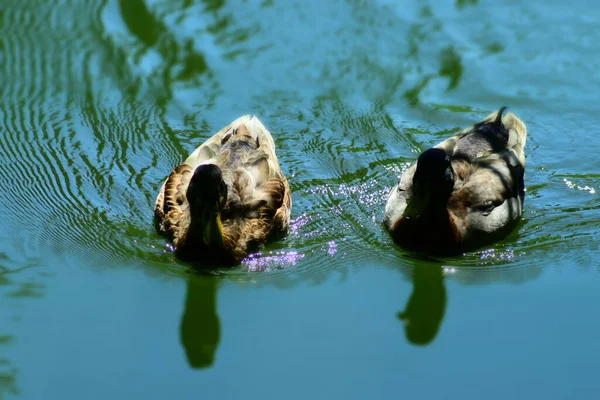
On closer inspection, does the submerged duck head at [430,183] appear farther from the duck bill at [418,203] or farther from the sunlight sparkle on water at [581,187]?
the sunlight sparkle on water at [581,187]

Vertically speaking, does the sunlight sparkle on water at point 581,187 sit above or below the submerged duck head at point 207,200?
below

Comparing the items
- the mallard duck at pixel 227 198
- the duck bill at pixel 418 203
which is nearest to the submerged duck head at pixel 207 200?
the mallard duck at pixel 227 198

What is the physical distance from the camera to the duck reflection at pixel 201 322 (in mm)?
7785

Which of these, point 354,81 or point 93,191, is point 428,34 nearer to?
point 354,81

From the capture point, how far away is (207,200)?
8773 mm

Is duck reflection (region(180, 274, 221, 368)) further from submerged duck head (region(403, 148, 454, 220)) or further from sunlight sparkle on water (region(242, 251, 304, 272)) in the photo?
submerged duck head (region(403, 148, 454, 220))

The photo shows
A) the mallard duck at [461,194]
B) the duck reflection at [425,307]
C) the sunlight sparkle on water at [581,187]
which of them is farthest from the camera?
the sunlight sparkle on water at [581,187]

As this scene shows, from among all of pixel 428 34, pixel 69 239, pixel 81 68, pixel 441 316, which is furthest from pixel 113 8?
pixel 441 316

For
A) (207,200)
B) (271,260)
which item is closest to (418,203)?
(271,260)

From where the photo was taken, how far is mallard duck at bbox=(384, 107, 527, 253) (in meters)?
9.34

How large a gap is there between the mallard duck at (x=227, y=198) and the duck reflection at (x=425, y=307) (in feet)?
4.84

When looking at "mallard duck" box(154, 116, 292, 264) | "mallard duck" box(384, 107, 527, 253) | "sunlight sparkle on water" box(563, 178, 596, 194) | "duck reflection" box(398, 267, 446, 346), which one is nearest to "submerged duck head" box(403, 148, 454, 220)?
"mallard duck" box(384, 107, 527, 253)

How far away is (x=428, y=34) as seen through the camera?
13539 millimetres

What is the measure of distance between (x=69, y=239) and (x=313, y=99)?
4.00m
